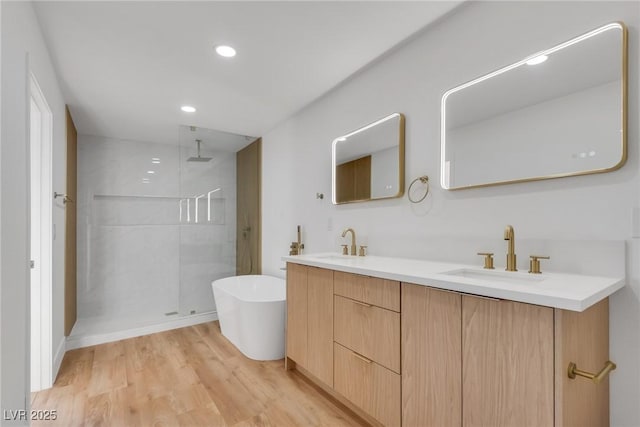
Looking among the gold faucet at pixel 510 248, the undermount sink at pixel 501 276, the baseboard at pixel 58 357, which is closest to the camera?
the undermount sink at pixel 501 276

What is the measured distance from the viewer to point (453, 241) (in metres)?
1.78

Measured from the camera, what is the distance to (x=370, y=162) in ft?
7.80

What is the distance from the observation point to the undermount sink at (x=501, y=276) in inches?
52.1

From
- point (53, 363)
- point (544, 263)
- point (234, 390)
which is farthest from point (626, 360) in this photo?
point (53, 363)

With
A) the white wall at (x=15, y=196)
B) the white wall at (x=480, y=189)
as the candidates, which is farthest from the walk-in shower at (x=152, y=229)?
the white wall at (x=15, y=196)

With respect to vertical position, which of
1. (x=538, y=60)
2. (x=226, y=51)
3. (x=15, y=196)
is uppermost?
(x=226, y=51)

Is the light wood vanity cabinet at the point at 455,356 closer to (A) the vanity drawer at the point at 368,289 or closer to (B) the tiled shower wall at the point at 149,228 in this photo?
(A) the vanity drawer at the point at 368,289

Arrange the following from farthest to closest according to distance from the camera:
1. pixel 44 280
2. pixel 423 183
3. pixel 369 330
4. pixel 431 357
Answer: pixel 44 280 → pixel 423 183 → pixel 369 330 → pixel 431 357

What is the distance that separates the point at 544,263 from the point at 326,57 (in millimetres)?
1800

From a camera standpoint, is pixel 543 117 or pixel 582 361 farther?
pixel 543 117

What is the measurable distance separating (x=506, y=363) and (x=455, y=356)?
0.63ft

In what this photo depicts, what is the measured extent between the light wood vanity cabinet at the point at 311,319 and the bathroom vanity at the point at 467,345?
0.10 feet

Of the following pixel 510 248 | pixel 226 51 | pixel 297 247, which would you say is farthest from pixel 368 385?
pixel 226 51

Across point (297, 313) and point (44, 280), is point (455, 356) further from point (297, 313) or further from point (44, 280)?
point (44, 280)
